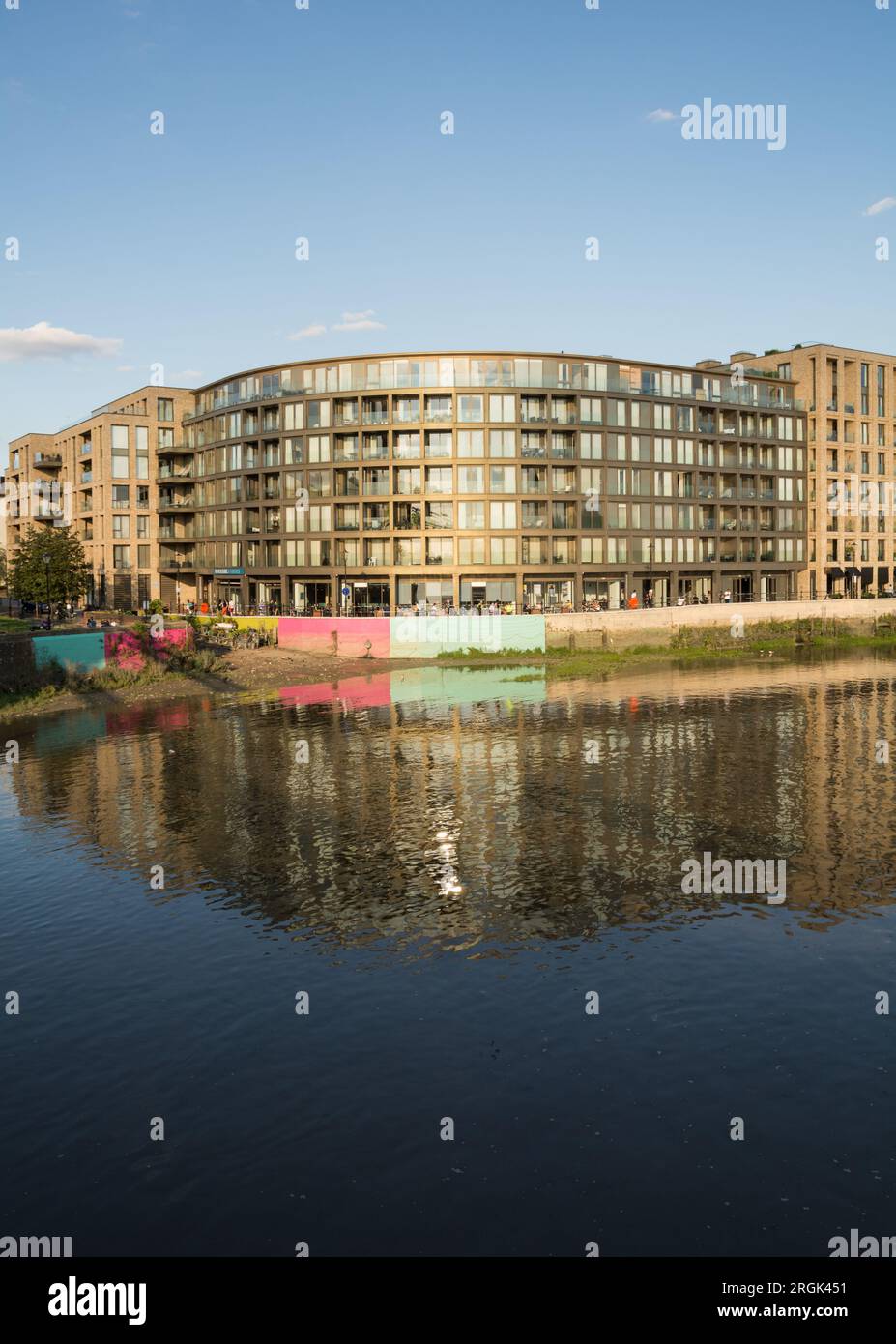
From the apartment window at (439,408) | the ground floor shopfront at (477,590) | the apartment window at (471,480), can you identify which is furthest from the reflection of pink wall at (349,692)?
the apartment window at (439,408)

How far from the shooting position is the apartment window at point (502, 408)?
91938 mm

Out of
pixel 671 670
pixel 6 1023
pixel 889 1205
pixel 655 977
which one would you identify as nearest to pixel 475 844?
pixel 655 977

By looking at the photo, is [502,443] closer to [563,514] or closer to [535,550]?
[563,514]

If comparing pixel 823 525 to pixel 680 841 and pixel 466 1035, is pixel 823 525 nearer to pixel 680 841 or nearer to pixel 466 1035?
pixel 680 841

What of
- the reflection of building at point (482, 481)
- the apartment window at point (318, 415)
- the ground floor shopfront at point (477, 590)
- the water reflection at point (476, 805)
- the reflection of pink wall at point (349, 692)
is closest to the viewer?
the water reflection at point (476, 805)

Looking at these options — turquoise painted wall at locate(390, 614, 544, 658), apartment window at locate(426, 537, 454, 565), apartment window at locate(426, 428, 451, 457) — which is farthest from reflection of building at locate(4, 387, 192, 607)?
turquoise painted wall at locate(390, 614, 544, 658)

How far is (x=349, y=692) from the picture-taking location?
64.1m

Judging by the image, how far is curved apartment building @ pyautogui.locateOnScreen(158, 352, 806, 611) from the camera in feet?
303

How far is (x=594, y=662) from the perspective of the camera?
254 feet

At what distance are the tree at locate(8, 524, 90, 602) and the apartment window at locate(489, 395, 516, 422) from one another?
34800 millimetres

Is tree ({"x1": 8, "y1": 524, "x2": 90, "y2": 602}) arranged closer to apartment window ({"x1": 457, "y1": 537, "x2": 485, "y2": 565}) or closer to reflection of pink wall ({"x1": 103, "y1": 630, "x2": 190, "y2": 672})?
reflection of pink wall ({"x1": 103, "y1": 630, "x2": 190, "y2": 672})

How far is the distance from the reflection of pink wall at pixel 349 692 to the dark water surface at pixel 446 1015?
2146 centimetres
